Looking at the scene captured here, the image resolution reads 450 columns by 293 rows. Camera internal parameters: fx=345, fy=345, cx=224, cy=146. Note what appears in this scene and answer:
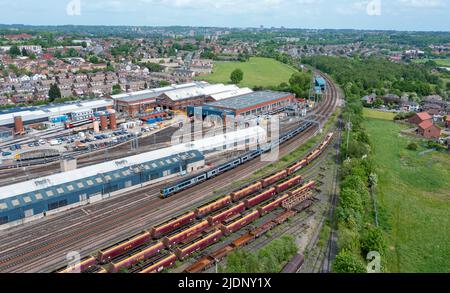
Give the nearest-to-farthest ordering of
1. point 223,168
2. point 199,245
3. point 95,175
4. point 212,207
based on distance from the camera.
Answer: point 199,245, point 212,207, point 95,175, point 223,168

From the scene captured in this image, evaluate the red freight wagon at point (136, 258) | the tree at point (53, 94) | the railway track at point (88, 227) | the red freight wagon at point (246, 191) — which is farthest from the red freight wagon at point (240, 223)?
the tree at point (53, 94)

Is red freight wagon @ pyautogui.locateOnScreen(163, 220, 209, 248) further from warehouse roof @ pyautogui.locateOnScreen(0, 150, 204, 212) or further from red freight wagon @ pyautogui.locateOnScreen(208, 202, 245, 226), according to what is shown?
warehouse roof @ pyautogui.locateOnScreen(0, 150, 204, 212)

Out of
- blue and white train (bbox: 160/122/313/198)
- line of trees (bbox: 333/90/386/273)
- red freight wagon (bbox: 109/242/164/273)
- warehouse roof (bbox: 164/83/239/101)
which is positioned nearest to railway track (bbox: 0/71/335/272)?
blue and white train (bbox: 160/122/313/198)

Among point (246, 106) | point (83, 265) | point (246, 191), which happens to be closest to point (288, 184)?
point (246, 191)

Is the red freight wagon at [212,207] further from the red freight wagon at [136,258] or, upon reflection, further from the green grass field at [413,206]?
the green grass field at [413,206]

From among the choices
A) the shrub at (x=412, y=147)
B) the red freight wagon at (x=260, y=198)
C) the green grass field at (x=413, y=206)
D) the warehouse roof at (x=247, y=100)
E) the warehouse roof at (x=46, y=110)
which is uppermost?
the warehouse roof at (x=247, y=100)

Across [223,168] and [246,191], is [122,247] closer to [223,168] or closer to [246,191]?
[246,191]
